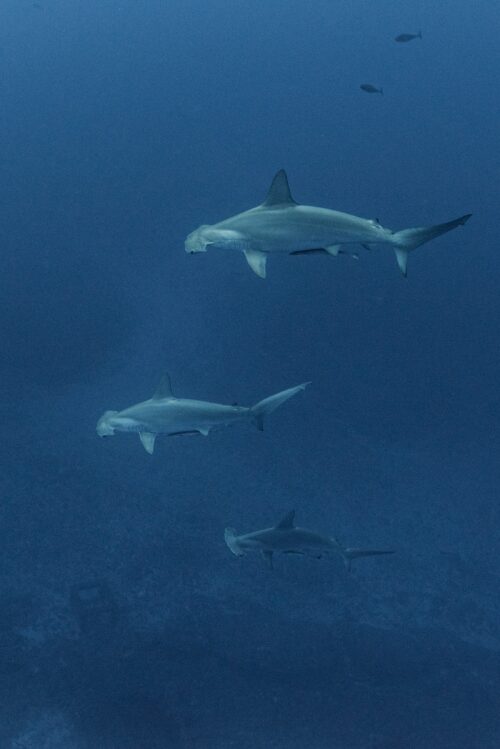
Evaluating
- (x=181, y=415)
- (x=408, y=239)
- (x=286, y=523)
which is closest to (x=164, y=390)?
(x=181, y=415)

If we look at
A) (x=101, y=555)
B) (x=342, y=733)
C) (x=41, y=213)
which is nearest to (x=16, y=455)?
(x=101, y=555)

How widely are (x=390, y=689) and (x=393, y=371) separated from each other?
1114 cm

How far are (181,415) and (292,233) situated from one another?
138 inches

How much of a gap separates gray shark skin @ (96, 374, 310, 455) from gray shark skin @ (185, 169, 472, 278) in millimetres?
2706

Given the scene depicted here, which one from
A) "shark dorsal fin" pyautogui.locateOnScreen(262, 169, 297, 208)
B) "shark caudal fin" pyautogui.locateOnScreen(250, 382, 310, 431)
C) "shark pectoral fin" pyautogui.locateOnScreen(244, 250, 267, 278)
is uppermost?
"shark dorsal fin" pyautogui.locateOnScreen(262, 169, 297, 208)

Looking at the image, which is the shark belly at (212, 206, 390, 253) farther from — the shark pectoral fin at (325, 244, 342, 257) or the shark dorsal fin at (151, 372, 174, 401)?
the shark dorsal fin at (151, 372, 174, 401)

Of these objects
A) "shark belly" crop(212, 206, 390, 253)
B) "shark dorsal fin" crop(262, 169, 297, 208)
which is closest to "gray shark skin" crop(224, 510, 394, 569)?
"shark belly" crop(212, 206, 390, 253)

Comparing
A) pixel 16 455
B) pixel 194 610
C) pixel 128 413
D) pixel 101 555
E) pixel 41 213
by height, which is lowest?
pixel 194 610

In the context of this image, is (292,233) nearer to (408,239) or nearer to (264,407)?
(408,239)

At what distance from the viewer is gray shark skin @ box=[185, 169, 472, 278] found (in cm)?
626

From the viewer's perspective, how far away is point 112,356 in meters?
20.4

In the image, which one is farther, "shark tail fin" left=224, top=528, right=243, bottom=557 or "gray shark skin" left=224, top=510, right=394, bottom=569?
"shark tail fin" left=224, top=528, right=243, bottom=557

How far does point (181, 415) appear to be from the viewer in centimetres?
871

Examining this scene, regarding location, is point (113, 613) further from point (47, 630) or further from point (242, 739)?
point (242, 739)
